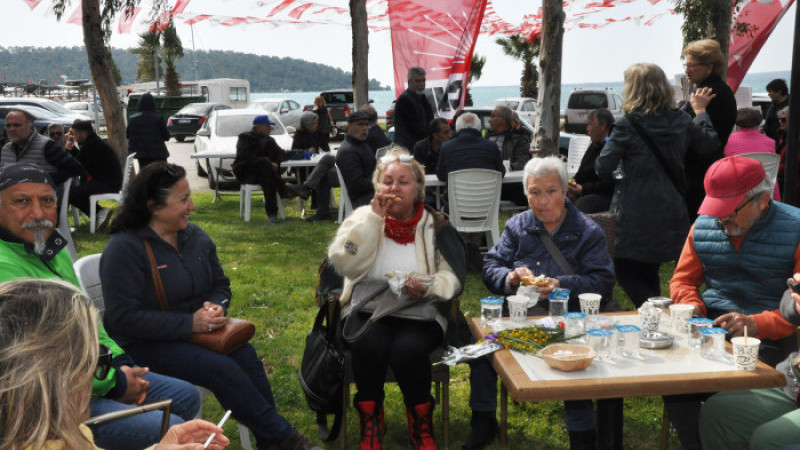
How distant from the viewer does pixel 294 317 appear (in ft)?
17.5

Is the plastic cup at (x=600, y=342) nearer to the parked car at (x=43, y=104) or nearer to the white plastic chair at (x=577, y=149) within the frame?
the white plastic chair at (x=577, y=149)

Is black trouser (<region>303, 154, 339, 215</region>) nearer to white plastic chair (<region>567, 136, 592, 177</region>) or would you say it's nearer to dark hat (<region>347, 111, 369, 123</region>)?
dark hat (<region>347, 111, 369, 123</region>)

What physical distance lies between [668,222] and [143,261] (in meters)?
2.98

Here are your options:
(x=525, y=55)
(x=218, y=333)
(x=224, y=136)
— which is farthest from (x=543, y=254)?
(x=525, y=55)

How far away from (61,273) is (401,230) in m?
1.57

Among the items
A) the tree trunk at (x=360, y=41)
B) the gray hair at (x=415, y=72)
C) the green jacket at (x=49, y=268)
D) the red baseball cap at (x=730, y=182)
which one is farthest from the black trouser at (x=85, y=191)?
the red baseball cap at (x=730, y=182)

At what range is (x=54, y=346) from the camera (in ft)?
4.25

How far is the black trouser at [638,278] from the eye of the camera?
4.26 meters

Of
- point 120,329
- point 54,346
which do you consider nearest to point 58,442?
point 54,346

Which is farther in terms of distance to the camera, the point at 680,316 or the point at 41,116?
the point at 41,116

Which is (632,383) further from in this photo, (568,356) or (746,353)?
(746,353)

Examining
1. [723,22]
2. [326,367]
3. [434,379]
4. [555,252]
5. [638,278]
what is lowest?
[434,379]

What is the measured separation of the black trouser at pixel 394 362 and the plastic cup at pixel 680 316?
1118 millimetres

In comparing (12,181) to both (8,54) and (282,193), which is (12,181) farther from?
(8,54)
